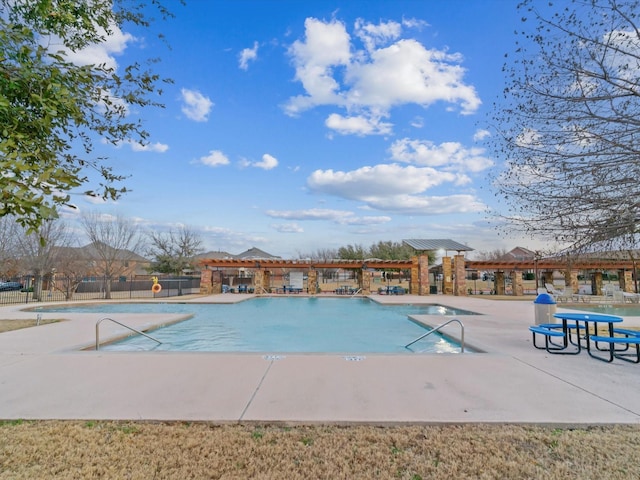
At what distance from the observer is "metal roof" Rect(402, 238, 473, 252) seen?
90.4 ft

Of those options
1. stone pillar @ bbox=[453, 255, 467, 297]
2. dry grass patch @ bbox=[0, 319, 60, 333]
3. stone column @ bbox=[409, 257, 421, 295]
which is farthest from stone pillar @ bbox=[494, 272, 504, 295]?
dry grass patch @ bbox=[0, 319, 60, 333]

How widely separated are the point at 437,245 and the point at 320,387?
1000 inches

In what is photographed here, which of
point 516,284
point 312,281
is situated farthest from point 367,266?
point 516,284

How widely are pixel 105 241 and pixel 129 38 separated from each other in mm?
23341

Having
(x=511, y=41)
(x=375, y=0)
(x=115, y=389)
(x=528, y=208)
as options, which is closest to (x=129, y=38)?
(x=115, y=389)

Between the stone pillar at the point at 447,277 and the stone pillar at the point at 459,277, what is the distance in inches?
13.8

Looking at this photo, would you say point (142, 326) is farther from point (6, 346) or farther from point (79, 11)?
point (79, 11)

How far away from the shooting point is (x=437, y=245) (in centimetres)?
2833

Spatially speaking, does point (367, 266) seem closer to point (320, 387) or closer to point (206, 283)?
point (206, 283)

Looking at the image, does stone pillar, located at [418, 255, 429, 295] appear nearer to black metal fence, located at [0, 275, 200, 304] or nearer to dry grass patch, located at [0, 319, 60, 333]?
black metal fence, located at [0, 275, 200, 304]

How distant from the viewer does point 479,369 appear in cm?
566

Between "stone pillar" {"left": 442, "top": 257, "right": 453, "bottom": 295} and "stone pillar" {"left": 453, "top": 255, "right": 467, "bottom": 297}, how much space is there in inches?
13.8

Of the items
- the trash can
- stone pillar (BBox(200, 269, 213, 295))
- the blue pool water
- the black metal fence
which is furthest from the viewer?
stone pillar (BBox(200, 269, 213, 295))

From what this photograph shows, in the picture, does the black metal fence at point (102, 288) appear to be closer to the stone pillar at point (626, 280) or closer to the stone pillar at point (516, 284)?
the stone pillar at point (516, 284)
